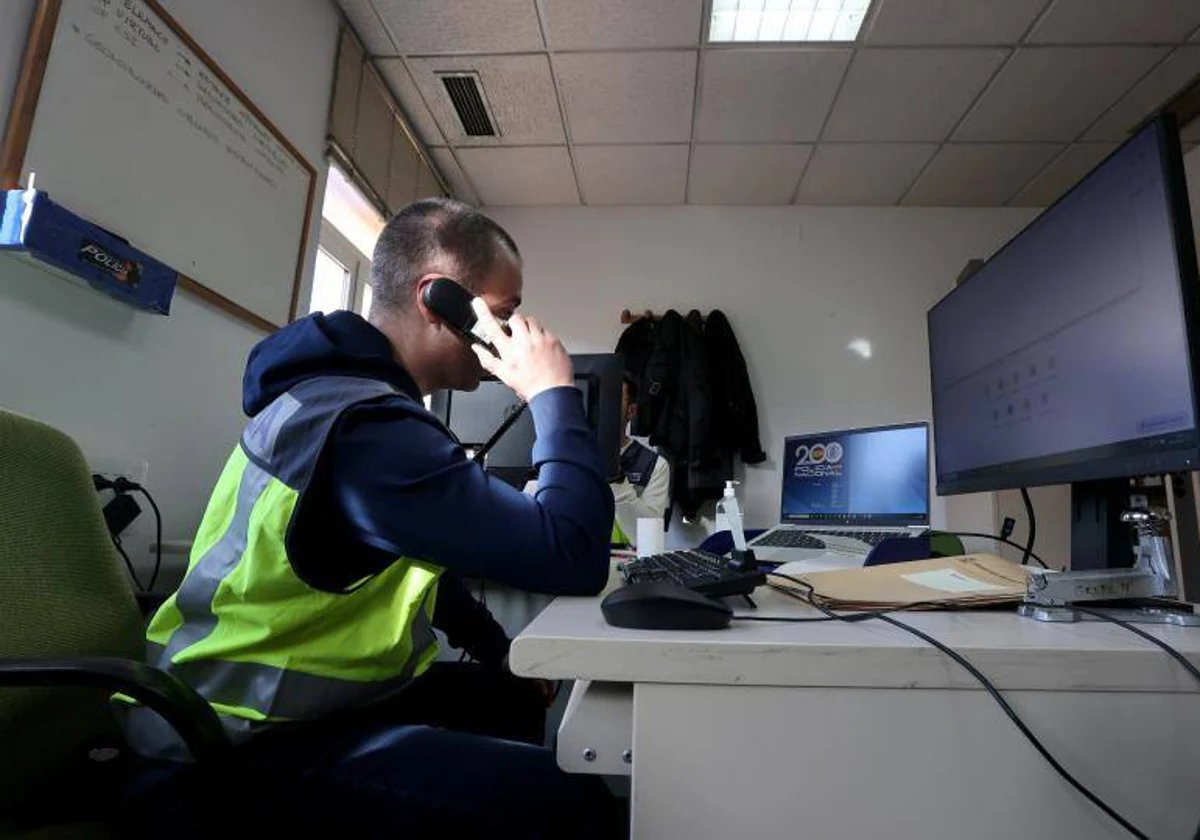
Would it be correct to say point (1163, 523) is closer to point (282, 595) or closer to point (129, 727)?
point (282, 595)

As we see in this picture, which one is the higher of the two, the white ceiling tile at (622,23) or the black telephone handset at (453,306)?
the white ceiling tile at (622,23)

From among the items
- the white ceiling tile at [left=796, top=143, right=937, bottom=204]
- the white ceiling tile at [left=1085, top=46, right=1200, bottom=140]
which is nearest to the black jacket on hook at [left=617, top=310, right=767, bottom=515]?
the white ceiling tile at [left=796, top=143, right=937, bottom=204]

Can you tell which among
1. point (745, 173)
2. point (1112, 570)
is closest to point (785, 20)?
point (745, 173)

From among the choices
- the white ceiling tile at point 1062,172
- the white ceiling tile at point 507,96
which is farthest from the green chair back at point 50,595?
the white ceiling tile at point 1062,172

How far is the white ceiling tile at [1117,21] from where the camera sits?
6.86 feet

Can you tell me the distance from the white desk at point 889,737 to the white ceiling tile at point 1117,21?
104 inches

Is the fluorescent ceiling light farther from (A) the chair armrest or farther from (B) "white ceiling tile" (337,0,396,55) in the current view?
(A) the chair armrest

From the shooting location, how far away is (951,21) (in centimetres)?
216

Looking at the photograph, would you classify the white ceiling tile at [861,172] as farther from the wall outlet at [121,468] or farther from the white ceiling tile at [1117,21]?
the wall outlet at [121,468]

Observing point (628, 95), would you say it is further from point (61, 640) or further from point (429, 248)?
Answer: point (61, 640)

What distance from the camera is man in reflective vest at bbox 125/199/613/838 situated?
0.58m

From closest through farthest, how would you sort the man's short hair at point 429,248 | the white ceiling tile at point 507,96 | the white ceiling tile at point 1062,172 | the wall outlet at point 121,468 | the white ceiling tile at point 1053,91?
1. the man's short hair at point 429,248
2. the wall outlet at point 121,468
3. the white ceiling tile at point 1053,91
4. the white ceiling tile at point 507,96
5. the white ceiling tile at point 1062,172

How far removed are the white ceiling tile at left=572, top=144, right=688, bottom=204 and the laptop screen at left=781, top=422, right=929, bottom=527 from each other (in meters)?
1.77

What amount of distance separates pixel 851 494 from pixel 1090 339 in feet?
3.17
